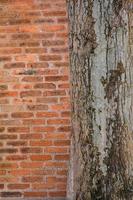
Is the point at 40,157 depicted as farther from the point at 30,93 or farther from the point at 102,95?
the point at 102,95

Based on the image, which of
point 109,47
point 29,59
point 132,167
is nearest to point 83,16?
point 109,47

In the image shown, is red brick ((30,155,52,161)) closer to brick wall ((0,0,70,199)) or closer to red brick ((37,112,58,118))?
brick wall ((0,0,70,199))

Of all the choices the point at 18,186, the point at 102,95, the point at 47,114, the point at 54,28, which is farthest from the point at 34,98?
the point at 102,95

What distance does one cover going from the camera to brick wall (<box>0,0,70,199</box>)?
3729mm

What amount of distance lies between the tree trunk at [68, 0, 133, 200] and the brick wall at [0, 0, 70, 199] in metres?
1.88

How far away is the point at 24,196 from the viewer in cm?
375

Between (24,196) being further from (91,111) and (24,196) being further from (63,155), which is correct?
(91,111)

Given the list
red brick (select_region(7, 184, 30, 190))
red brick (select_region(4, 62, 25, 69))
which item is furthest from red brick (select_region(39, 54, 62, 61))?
red brick (select_region(7, 184, 30, 190))

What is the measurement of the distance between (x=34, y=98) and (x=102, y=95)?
2007 mm

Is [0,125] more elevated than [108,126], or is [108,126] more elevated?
[108,126]

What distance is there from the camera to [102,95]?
1.77 meters

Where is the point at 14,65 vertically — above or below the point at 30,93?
above

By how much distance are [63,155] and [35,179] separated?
1.01ft

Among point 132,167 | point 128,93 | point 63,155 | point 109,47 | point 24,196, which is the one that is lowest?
point 24,196
